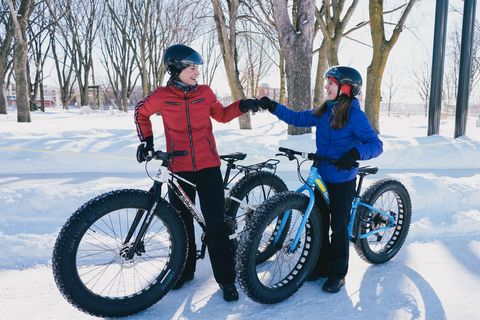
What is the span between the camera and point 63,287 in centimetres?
229

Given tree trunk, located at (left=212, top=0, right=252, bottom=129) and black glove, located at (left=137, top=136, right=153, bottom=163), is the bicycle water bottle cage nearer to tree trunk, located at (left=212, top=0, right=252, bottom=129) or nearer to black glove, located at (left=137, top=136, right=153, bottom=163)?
black glove, located at (left=137, top=136, right=153, bottom=163)

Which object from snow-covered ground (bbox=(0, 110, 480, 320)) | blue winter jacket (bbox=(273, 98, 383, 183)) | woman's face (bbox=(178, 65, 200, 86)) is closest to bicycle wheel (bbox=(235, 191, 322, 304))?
snow-covered ground (bbox=(0, 110, 480, 320))

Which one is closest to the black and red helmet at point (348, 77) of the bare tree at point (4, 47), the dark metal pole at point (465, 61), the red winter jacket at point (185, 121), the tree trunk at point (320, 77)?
the red winter jacket at point (185, 121)

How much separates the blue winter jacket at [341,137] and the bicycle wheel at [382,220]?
1.46 ft

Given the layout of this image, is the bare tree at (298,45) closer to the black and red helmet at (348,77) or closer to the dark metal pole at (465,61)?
the dark metal pole at (465,61)

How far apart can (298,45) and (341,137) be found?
6.86 metres

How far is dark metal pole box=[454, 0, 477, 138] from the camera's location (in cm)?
1017

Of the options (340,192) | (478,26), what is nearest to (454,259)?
(340,192)

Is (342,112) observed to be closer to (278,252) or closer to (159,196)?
(278,252)

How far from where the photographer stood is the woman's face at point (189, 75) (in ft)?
9.21

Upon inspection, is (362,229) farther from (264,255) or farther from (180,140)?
(180,140)

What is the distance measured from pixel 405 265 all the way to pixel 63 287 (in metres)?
2.89

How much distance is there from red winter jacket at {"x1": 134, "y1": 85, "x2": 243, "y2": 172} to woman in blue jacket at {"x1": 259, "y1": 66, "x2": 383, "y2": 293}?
584mm

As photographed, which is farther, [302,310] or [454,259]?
[454,259]
